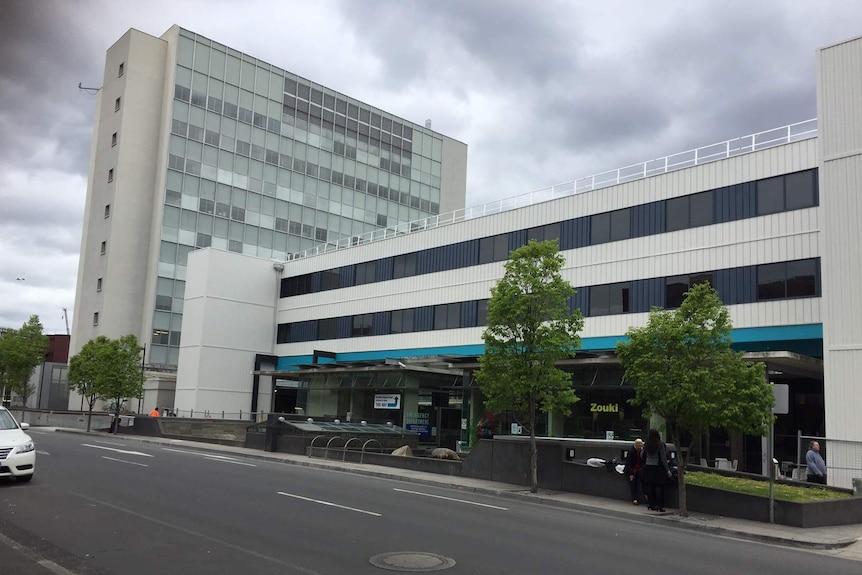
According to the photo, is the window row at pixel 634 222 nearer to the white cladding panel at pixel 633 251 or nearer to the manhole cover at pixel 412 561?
the white cladding panel at pixel 633 251

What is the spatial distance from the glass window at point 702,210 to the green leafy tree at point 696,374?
15.0 metres

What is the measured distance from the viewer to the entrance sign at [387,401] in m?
40.2

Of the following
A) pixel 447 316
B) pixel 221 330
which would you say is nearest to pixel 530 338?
pixel 447 316

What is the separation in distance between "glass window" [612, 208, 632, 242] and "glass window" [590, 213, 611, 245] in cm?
23

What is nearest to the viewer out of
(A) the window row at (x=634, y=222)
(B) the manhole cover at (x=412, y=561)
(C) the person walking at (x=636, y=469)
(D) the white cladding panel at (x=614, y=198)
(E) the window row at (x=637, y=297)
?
(B) the manhole cover at (x=412, y=561)

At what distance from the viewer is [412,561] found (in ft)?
31.4

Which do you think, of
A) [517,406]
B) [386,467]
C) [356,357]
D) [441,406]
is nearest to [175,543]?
[517,406]

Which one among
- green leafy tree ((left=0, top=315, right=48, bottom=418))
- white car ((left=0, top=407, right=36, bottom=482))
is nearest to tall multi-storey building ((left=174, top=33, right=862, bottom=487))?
white car ((left=0, top=407, right=36, bottom=482))

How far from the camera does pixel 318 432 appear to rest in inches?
1209

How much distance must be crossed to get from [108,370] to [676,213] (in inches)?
1292

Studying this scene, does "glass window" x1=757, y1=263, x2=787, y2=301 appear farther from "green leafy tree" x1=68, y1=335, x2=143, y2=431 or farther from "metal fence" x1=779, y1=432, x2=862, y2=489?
"green leafy tree" x1=68, y1=335, x2=143, y2=431

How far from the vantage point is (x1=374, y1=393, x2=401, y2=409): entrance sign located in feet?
132

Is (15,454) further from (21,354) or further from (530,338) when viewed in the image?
(21,354)

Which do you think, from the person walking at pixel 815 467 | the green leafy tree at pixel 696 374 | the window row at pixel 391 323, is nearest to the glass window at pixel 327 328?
the window row at pixel 391 323
